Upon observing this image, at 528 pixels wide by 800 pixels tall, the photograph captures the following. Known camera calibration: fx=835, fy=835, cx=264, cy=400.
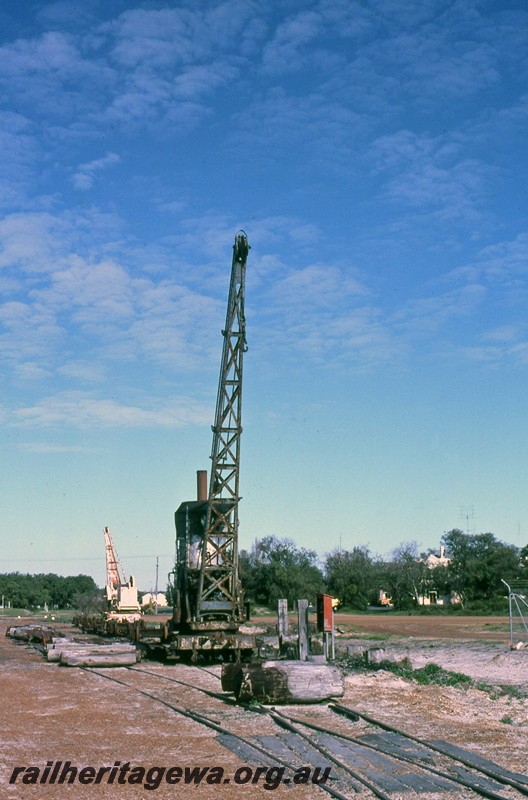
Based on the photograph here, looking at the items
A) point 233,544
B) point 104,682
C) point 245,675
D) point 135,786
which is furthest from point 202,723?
point 233,544

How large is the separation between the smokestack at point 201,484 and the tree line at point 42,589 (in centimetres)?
10449

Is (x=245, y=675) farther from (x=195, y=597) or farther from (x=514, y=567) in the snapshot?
(x=514, y=567)

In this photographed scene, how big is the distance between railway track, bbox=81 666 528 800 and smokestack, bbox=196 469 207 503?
44.3 feet

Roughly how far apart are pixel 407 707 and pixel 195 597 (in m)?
12.1

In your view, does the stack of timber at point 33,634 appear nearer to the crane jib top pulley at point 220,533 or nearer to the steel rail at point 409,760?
the crane jib top pulley at point 220,533

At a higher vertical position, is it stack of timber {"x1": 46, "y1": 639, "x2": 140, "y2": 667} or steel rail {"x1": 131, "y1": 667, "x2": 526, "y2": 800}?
stack of timber {"x1": 46, "y1": 639, "x2": 140, "y2": 667}

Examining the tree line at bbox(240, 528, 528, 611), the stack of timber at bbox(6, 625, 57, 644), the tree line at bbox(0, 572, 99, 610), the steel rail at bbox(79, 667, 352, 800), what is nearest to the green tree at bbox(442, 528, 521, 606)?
the tree line at bbox(240, 528, 528, 611)

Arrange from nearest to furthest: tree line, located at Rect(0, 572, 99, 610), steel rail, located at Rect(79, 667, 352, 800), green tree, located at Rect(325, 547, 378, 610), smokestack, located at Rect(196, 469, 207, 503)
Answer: steel rail, located at Rect(79, 667, 352, 800) → smokestack, located at Rect(196, 469, 207, 503) → green tree, located at Rect(325, 547, 378, 610) → tree line, located at Rect(0, 572, 99, 610)

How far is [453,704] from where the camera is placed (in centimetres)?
1477

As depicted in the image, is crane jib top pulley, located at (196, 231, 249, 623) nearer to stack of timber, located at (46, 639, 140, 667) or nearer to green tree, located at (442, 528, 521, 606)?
stack of timber, located at (46, 639, 140, 667)

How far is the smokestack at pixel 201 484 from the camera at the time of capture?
94.0 ft

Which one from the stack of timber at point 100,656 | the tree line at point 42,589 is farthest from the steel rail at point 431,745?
the tree line at point 42,589

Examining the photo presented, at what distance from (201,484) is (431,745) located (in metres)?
18.7

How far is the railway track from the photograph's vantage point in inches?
Answer: 345
